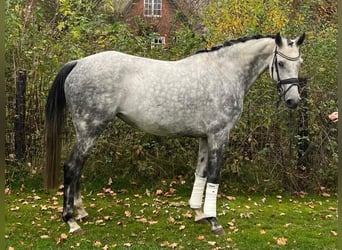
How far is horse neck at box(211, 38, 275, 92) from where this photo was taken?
423 cm

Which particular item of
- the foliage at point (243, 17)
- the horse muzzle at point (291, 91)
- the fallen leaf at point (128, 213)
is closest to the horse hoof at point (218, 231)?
the fallen leaf at point (128, 213)

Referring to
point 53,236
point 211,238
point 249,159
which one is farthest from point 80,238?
point 249,159

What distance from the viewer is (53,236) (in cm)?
408

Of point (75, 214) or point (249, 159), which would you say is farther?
point (249, 159)

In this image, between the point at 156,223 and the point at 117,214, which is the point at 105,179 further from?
the point at 156,223

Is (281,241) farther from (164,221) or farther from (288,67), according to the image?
(288,67)

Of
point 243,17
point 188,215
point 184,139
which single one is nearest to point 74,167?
point 188,215

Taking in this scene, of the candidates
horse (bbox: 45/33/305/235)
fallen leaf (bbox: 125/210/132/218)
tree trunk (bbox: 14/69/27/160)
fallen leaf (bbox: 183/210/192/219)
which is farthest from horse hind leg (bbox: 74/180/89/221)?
tree trunk (bbox: 14/69/27/160)

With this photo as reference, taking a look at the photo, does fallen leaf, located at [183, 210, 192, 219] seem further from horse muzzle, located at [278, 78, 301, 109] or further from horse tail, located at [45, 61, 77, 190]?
horse muzzle, located at [278, 78, 301, 109]

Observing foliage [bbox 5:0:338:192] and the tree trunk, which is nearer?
foliage [bbox 5:0:338:192]

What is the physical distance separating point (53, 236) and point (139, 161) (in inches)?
91.4

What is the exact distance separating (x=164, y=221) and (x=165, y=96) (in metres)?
1.48

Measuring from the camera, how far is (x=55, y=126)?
4.22 m

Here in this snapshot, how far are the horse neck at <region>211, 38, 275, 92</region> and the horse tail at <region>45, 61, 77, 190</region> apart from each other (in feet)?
5.31
